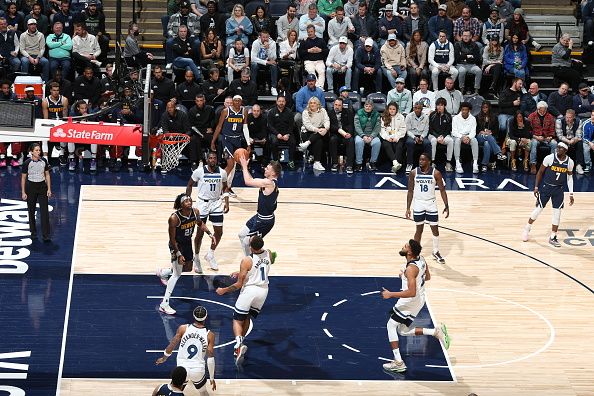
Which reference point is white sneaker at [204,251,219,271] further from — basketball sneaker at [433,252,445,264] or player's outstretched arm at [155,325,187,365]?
player's outstretched arm at [155,325,187,365]

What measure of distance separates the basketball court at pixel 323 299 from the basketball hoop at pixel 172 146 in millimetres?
1203

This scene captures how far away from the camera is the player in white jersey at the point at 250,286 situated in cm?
1623

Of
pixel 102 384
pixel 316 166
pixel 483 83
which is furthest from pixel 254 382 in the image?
pixel 483 83

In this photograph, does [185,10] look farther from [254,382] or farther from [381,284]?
[254,382]

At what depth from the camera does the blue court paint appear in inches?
634

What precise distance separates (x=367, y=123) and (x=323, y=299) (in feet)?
28.2

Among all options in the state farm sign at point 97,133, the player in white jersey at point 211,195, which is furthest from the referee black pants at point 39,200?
the state farm sign at point 97,133

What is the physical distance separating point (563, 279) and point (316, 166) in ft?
26.5

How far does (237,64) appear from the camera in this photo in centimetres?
2784

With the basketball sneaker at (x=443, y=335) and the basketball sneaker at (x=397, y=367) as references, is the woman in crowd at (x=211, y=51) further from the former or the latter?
the basketball sneaker at (x=397, y=367)

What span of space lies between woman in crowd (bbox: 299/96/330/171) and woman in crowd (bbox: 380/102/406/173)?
132 cm

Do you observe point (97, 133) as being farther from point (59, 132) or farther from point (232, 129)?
point (232, 129)

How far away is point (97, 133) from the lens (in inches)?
683

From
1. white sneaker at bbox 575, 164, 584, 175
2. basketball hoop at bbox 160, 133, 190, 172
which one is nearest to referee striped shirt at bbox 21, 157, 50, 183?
basketball hoop at bbox 160, 133, 190, 172
